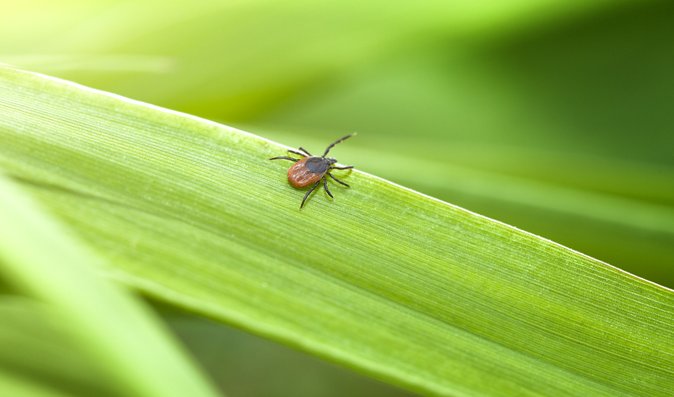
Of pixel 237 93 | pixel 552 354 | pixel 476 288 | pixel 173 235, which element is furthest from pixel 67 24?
pixel 552 354

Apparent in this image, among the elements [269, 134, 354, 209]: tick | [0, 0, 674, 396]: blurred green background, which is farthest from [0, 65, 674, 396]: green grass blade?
[0, 0, 674, 396]: blurred green background

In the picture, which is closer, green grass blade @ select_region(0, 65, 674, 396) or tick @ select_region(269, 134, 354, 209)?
green grass blade @ select_region(0, 65, 674, 396)

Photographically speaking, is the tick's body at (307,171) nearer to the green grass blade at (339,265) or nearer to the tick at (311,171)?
the tick at (311,171)

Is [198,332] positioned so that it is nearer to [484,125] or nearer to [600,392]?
[484,125]

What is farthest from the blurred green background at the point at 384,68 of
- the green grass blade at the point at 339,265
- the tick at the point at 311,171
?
the green grass blade at the point at 339,265

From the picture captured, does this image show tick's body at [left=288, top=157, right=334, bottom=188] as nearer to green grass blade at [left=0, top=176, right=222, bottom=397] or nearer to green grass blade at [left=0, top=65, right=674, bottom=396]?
green grass blade at [left=0, top=65, right=674, bottom=396]

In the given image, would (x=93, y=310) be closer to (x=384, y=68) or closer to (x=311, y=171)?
(x=311, y=171)
